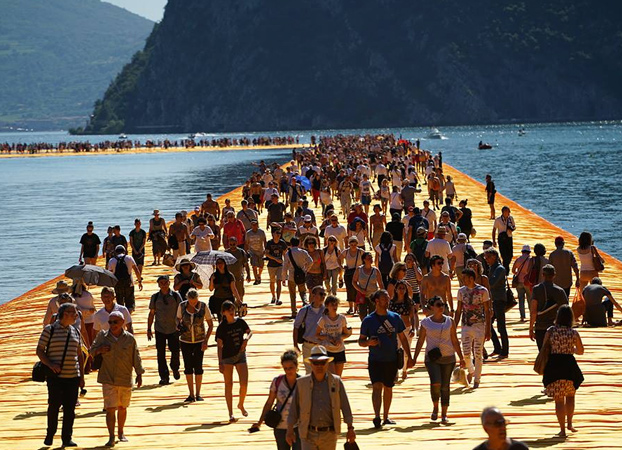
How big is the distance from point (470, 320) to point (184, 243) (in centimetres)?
1331

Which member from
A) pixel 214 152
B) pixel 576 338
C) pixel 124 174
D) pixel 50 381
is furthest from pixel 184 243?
pixel 214 152

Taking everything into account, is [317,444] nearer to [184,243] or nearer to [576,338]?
[576,338]

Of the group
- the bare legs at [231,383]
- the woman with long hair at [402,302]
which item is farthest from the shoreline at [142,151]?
the bare legs at [231,383]

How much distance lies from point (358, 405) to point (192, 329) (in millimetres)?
2255

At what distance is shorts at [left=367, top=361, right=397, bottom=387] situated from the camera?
11633mm

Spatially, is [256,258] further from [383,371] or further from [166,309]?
[383,371]

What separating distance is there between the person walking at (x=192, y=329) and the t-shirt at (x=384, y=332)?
95.7 inches

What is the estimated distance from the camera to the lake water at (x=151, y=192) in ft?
150

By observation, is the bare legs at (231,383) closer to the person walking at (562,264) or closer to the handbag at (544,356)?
the handbag at (544,356)

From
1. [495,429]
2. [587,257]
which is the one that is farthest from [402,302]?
[495,429]

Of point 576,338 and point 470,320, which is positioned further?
point 470,320

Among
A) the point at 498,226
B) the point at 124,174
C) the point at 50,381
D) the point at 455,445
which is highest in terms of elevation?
the point at 124,174

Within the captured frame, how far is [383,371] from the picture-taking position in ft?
38.2

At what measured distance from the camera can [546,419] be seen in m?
12.4
